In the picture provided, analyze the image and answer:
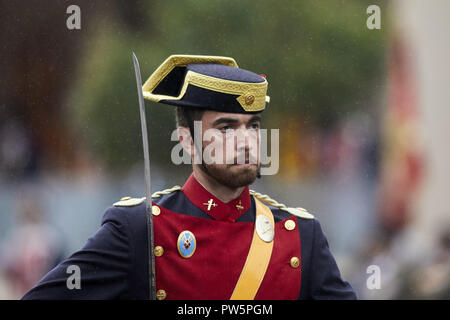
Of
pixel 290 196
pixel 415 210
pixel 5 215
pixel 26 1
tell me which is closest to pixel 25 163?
pixel 5 215

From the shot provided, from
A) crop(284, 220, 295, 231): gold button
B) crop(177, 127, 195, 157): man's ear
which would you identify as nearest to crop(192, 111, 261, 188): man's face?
crop(177, 127, 195, 157): man's ear

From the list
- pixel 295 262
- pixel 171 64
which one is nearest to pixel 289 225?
pixel 295 262

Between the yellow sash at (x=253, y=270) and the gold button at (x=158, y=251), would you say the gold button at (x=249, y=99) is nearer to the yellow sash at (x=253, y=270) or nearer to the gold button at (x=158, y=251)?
the yellow sash at (x=253, y=270)

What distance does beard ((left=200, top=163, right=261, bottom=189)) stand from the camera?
4.59 meters

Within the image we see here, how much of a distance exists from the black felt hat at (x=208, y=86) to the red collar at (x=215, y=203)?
44 centimetres

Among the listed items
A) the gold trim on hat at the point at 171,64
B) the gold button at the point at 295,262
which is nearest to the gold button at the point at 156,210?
the gold trim on hat at the point at 171,64

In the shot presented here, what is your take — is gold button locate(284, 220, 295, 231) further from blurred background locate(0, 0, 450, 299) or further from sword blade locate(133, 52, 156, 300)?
blurred background locate(0, 0, 450, 299)

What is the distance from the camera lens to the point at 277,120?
14070 millimetres

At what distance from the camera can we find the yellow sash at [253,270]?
465cm

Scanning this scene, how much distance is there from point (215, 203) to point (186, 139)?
0.36 m

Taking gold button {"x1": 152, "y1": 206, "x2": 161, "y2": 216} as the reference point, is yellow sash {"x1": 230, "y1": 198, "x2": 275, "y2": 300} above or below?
below

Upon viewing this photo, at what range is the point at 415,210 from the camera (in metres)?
19.0

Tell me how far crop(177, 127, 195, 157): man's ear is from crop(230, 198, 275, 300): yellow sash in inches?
21.1
